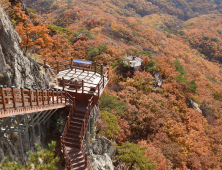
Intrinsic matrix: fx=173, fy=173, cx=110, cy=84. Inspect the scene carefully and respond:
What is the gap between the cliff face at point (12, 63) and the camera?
9.45m

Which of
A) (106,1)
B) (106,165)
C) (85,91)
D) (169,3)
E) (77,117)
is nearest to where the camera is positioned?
(77,117)

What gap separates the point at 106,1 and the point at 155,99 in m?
69.1

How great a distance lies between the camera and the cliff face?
31.0 feet

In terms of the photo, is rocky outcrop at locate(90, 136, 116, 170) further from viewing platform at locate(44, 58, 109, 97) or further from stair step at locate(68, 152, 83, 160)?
viewing platform at locate(44, 58, 109, 97)

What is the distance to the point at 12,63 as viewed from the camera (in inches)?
407

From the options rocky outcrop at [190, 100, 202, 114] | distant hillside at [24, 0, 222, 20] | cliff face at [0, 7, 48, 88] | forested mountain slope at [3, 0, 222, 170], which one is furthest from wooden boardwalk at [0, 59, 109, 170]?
distant hillside at [24, 0, 222, 20]

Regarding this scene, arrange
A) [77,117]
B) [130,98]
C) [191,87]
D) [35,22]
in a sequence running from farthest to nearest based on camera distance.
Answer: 1. [191,87]
2. [130,98]
3. [35,22]
4. [77,117]

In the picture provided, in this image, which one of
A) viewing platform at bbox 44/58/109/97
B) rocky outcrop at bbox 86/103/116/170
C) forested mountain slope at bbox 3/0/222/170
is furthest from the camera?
forested mountain slope at bbox 3/0/222/170

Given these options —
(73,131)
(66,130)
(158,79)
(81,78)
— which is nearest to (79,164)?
(73,131)

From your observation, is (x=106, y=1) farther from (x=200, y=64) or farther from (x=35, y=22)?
(x=35, y=22)

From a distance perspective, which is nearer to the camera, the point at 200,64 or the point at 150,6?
the point at 200,64

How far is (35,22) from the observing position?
2294 centimetres

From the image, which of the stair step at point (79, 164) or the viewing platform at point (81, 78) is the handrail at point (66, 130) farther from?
the viewing platform at point (81, 78)

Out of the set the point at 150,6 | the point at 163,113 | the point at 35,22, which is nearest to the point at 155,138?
the point at 163,113
